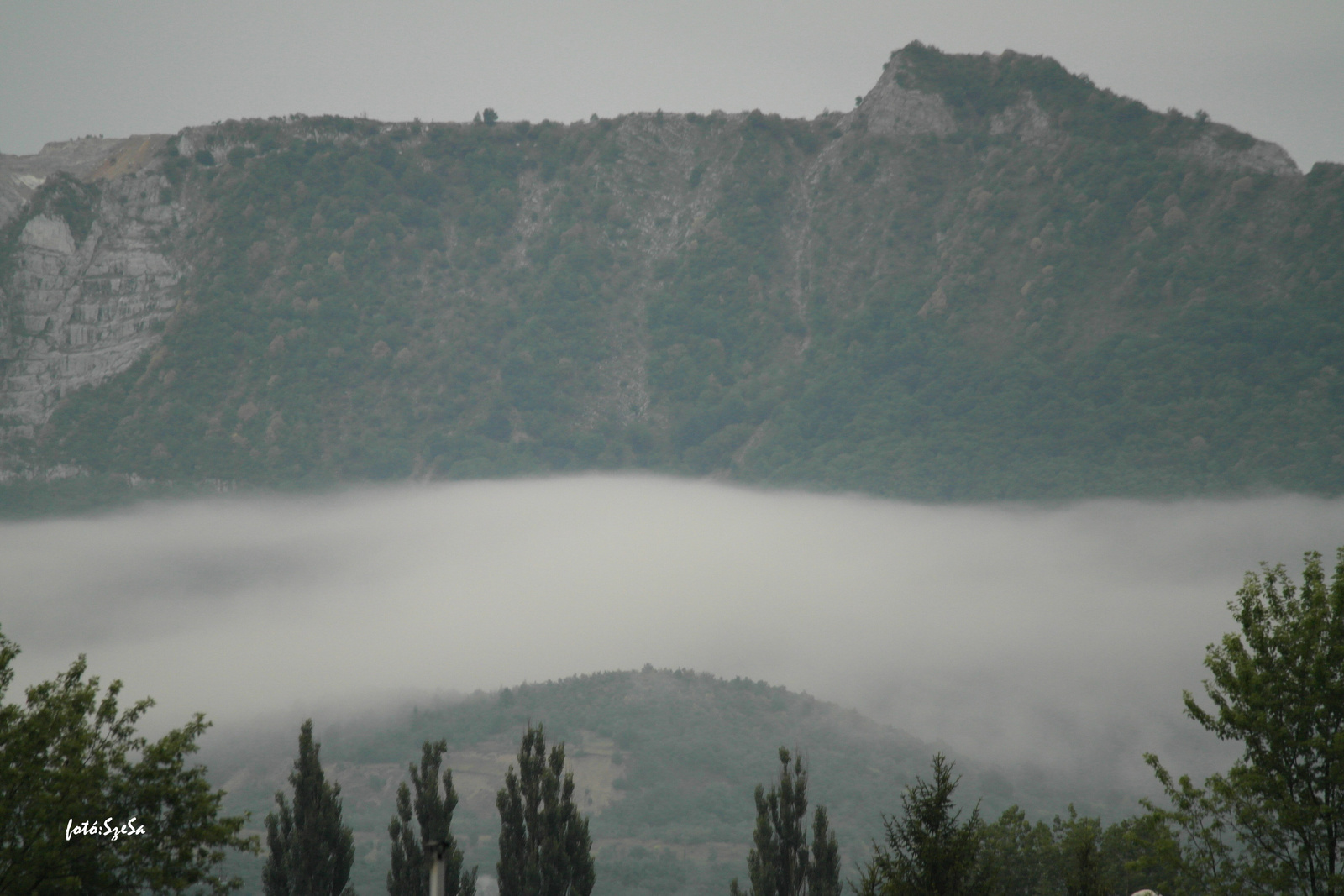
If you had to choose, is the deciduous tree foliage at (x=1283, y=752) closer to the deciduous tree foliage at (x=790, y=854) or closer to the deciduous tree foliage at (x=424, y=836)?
the deciduous tree foliage at (x=790, y=854)

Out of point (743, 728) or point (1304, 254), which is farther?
point (1304, 254)

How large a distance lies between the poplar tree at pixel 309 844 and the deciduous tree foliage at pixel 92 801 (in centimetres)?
2304

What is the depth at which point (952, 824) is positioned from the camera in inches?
1011

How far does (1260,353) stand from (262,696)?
522ft

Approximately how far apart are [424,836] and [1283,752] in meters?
38.0

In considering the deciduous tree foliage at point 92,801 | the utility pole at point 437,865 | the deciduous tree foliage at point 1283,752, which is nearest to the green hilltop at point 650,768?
the deciduous tree foliage at point 92,801

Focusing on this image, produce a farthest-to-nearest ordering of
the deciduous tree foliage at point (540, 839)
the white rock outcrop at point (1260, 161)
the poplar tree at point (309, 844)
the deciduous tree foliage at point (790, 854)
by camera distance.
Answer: the white rock outcrop at point (1260, 161)
the deciduous tree foliage at point (790, 854)
the deciduous tree foliage at point (540, 839)
the poplar tree at point (309, 844)

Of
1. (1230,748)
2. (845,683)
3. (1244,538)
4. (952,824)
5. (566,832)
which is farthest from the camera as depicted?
(845,683)

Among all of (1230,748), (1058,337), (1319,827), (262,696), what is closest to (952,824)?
(1319,827)

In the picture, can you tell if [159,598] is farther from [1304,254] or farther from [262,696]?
[1304,254]

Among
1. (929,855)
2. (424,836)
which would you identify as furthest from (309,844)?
(929,855)

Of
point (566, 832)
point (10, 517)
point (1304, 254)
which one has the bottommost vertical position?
point (566, 832)

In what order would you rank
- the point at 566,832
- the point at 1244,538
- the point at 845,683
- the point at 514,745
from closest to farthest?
the point at 566,832
the point at 514,745
the point at 1244,538
the point at 845,683

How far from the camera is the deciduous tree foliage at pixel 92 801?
2567 centimetres
